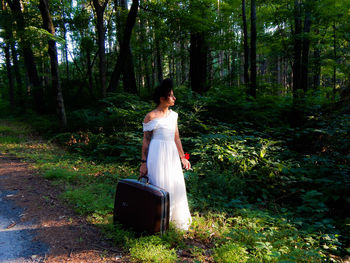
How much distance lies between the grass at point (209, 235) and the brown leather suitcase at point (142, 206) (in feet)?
0.42

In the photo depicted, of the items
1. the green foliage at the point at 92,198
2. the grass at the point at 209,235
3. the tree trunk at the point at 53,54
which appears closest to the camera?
the grass at the point at 209,235

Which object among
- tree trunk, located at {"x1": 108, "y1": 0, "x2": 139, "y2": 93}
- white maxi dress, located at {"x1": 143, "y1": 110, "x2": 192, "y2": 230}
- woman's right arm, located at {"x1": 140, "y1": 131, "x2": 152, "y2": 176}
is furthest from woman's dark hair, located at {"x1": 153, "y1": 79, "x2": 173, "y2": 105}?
tree trunk, located at {"x1": 108, "y1": 0, "x2": 139, "y2": 93}

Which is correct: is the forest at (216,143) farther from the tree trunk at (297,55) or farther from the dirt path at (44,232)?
the dirt path at (44,232)

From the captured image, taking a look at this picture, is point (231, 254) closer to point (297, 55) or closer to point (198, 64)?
point (198, 64)

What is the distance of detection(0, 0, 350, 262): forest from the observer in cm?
318

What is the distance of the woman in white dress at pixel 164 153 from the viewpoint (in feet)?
10.4

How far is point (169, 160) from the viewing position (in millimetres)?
3227

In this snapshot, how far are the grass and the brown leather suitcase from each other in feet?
0.42

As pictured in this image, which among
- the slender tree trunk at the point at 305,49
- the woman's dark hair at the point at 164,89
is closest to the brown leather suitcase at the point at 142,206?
the woman's dark hair at the point at 164,89

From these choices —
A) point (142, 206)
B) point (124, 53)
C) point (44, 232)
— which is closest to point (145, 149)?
point (142, 206)

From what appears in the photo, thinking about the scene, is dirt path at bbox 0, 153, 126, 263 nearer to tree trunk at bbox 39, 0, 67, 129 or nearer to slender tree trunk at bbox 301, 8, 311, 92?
tree trunk at bbox 39, 0, 67, 129

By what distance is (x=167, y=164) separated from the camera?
321 cm

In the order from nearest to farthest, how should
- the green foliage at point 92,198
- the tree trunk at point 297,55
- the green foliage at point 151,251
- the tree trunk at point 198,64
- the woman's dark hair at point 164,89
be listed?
the green foliage at point 151,251, the woman's dark hair at point 164,89, the green foliage at point 92,198, the tree trunk at point 198,64, the tree trunk at point 297,55

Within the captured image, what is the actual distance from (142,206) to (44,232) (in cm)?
149
